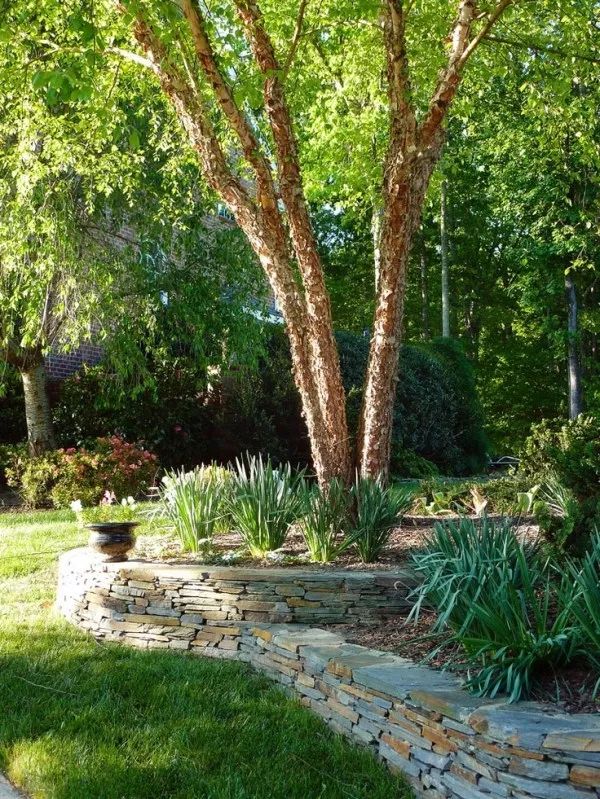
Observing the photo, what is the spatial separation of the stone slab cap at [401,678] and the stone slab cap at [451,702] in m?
0.07

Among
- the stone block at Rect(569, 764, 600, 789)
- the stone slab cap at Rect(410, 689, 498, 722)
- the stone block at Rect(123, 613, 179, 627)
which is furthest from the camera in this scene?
the stone block at Rect(123, 613, 179, 627)

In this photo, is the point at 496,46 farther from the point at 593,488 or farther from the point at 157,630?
the point at 157,630

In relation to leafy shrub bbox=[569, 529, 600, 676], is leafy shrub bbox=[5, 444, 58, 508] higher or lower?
higher

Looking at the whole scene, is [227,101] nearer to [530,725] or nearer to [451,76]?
[451,76]

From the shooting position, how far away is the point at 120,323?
39.2 feet

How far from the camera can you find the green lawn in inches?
141

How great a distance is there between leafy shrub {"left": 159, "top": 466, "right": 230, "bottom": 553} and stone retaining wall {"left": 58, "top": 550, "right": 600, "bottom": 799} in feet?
2.07

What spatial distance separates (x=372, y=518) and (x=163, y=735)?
2.28 meters

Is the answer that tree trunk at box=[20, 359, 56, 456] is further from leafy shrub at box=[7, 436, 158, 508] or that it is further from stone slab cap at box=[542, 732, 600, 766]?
stone slab cap at box=[542, 732, 600, 766]

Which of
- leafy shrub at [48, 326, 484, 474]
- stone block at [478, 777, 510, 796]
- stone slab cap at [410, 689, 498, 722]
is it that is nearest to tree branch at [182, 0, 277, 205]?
stone slab cap at [410, 689, 498, 722]

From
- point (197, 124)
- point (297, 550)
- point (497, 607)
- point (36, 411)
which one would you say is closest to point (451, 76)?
point (197, 124)

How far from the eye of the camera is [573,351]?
2150cm

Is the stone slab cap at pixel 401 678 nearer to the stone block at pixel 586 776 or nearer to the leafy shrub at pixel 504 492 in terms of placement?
the stone block at pixel 586 776

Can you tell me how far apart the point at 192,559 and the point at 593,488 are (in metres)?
2.80
